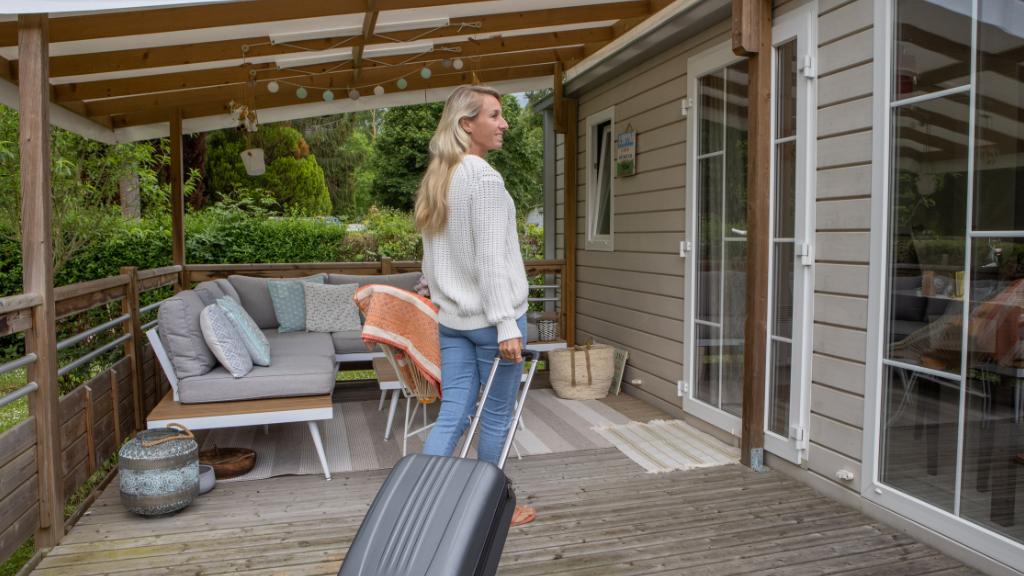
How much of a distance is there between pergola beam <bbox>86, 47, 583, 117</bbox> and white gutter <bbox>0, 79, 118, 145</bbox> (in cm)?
13

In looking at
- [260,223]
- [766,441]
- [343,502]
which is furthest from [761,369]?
[260,223]

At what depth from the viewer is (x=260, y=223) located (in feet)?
30.7

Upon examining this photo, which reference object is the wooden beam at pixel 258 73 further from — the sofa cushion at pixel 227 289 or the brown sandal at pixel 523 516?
the brown sandal at pixel 523 516

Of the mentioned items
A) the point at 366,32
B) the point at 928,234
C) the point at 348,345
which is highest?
the point at 366,32

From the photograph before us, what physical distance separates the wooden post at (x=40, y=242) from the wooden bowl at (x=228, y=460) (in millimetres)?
868

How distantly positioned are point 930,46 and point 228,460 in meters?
3.67

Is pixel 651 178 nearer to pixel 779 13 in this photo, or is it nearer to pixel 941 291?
pixel 779 13

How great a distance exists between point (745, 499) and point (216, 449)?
272cm

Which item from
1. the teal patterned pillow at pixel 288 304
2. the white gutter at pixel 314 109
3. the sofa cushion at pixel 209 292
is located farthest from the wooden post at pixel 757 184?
the teal patterned pillow at pixel 288 304

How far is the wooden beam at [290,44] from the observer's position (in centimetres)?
454

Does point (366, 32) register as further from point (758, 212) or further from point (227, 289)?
point (758, 212)

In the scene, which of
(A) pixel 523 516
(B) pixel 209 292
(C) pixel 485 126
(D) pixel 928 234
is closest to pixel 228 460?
(B) pixel 209 292

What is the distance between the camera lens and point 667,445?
4344 mm

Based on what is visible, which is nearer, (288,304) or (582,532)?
(582,532)
